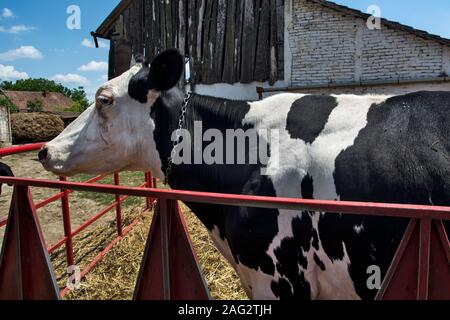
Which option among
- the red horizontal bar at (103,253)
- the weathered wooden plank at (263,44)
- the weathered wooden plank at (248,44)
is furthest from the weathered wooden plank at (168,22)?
the red horizontal bar at (103,253)

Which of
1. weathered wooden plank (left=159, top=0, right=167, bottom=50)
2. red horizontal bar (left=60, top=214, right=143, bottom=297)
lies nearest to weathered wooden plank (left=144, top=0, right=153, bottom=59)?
weathered wooden plank (left=159, top=0, right=167, bottom=50)

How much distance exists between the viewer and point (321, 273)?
183 cm

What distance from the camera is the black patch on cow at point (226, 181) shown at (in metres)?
1.89

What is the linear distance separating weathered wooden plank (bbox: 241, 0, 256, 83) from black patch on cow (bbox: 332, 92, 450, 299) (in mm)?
7926

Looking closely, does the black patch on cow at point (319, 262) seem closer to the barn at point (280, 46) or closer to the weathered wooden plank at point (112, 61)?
the barn at point (280, 46)

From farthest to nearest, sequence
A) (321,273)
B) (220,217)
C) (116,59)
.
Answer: (116,59) < (220,217) < (321,273)

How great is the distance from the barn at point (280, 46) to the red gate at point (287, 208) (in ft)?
25.1

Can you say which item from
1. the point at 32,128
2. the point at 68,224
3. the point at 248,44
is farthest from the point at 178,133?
the point at 32,128

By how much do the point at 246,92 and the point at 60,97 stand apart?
4886 cm

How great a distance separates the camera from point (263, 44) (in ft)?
30.5

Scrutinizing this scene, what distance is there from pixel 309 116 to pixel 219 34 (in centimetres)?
845

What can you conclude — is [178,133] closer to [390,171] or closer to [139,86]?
[139,86]
